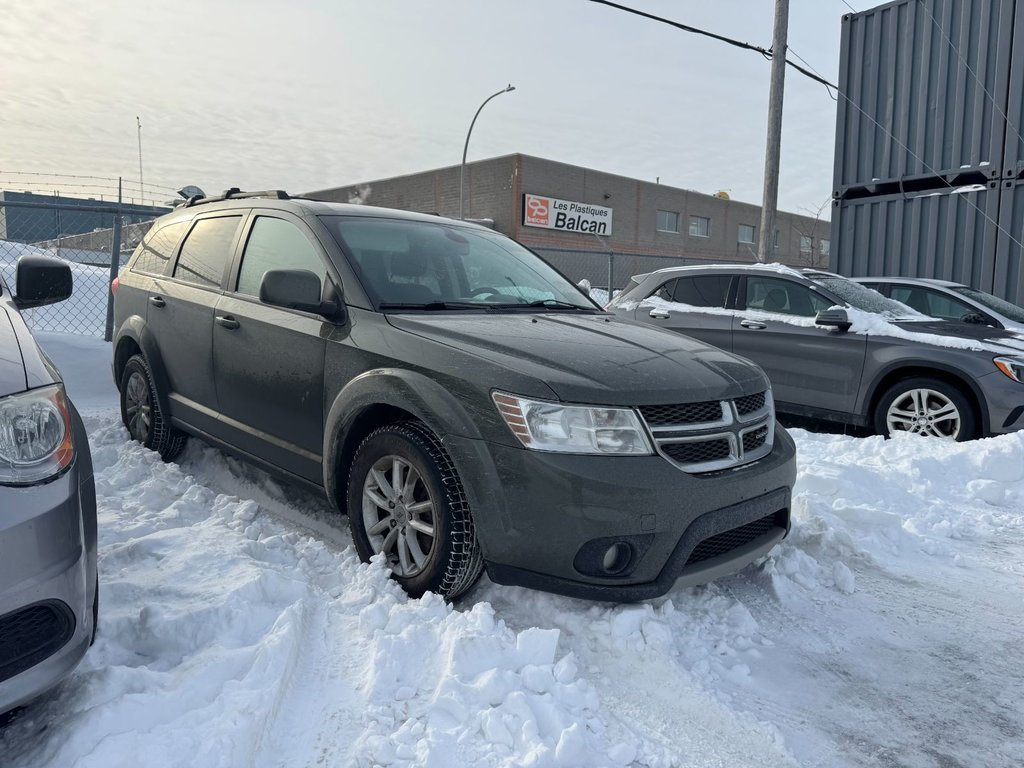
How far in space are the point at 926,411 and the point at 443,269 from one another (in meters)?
4.35

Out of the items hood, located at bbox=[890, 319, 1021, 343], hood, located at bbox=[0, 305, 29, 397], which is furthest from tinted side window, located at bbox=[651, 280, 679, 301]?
hood, located at bbox=[0, 305, 29, 397]

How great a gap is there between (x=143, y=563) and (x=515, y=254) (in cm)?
246

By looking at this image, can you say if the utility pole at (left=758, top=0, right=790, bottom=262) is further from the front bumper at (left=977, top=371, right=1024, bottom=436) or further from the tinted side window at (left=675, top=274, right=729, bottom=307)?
the front bumper at (left=977, top=371, right=1024, bottom=436)

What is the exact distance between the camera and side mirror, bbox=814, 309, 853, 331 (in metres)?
6.27

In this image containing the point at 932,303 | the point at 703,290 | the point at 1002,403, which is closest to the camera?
the point at 1002,403

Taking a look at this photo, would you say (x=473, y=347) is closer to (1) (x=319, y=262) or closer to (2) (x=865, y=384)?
(1) (x=319, y=262)

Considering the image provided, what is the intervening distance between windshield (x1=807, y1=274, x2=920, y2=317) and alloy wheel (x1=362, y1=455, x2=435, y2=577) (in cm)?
A: 498

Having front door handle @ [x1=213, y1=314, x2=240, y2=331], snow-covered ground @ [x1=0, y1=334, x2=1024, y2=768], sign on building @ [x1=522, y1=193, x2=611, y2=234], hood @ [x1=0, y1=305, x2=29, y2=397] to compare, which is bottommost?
snow-covered ground @ [x1=0, y1=334, x2=1024, y2=768]

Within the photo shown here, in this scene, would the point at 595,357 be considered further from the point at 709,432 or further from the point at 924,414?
the point at 924,414

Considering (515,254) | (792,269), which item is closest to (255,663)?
(515,254)

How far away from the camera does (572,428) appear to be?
260 centimetres

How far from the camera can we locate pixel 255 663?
238cm

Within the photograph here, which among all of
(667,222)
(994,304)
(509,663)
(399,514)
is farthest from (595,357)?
(667,222)

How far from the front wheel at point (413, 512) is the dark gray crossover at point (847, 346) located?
464 centimetres
